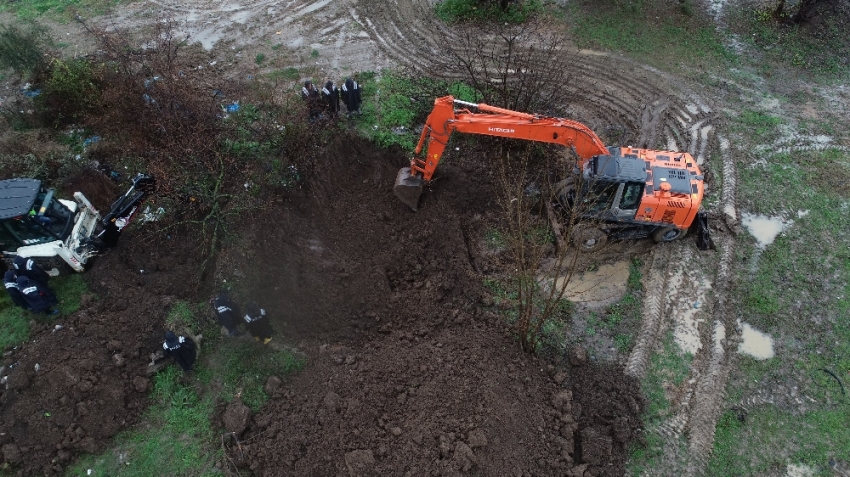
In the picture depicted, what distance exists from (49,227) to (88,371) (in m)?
3.23

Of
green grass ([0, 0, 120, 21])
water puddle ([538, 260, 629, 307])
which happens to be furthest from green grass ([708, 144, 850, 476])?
green grass ([0, 0, 120, 21])

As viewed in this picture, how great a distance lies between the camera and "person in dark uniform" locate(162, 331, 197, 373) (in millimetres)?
9383

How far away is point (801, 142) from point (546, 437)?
11.5 meters

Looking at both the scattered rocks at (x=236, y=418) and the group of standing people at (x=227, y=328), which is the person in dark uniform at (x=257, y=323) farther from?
the scattered rocks at (x=236, y=418)

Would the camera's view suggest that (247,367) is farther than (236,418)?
Yes

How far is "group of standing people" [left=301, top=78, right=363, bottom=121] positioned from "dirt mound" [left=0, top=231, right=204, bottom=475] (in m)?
5.48

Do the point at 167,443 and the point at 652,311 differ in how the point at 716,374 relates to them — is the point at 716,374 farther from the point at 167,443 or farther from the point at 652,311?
the point at 167,443

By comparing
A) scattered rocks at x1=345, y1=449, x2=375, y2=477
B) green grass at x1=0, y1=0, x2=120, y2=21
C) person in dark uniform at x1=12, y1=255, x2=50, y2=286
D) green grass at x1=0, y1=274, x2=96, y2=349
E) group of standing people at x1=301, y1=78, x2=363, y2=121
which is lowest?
green grass at x1=0, y1=274, x2=96, y2=349

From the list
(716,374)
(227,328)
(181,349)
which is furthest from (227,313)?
(716,374)

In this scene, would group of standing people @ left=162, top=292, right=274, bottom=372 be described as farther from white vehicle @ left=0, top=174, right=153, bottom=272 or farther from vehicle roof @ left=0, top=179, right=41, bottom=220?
vehicle roof @ left=0, top=179, right=41, bottom=220

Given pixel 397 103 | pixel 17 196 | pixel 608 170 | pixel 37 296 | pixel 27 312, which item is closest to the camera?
pixel 37 296

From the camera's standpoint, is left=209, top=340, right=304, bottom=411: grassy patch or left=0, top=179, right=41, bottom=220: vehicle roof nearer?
left=209, top=340, right=304, bottom=411: grassy patch

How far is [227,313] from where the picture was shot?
9.95 meters

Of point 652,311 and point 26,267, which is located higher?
point 26,267
